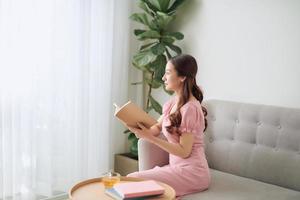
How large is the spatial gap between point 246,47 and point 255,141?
72 centimetres

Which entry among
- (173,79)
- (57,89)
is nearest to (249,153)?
(173,79)

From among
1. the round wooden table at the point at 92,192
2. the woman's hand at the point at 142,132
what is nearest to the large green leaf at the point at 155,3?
the woman's hand at the point at 142,132

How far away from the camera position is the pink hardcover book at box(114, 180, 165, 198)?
1692mm

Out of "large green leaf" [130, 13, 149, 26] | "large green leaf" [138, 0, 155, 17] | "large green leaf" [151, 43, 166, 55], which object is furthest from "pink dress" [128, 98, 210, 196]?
"large green leaf" [138, 0, 155, 17]

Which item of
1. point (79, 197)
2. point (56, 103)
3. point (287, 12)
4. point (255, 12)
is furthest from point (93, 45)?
point (79, 197)

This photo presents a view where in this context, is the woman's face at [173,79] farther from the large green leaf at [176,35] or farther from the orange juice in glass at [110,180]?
the large green leaf at [176,35]

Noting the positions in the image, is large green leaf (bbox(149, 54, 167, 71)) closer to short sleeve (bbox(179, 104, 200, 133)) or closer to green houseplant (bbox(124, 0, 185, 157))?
green houseplant (bbox(124, 0, 185, 157))

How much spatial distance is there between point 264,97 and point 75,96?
1471 mm

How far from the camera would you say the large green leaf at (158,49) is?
3.13m

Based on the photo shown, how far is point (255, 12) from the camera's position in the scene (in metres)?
2.79

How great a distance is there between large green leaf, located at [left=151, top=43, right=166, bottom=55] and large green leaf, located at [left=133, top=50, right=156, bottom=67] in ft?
0.11

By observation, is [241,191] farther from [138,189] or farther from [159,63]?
[159,63]

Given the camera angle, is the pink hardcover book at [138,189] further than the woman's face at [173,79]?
No

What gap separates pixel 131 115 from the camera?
220cm
